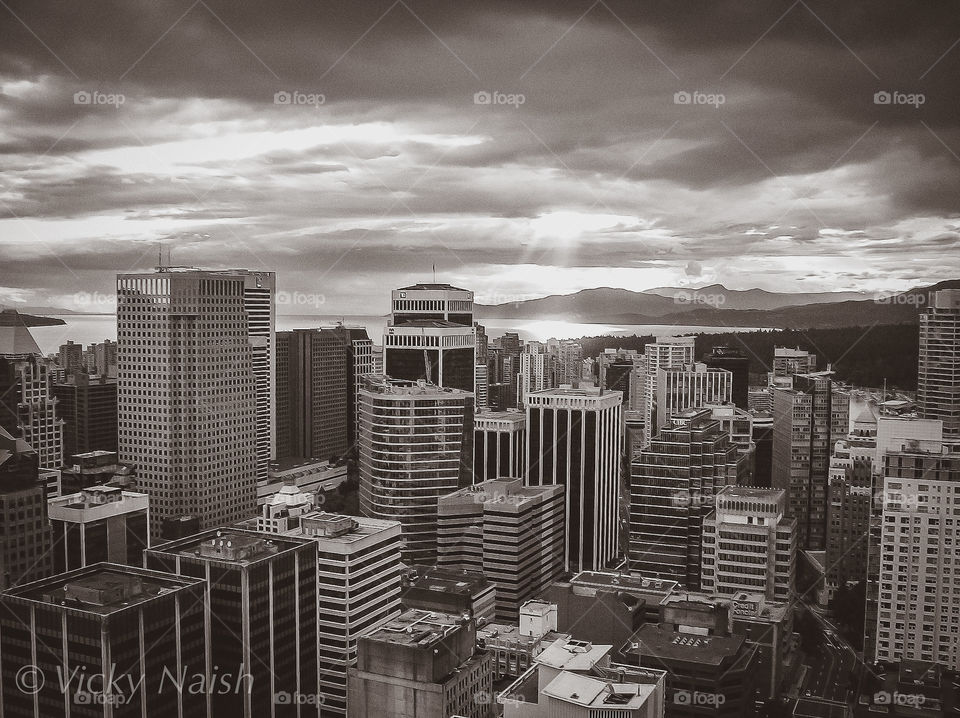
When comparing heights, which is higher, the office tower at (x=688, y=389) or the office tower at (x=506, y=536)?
the office tower at (x=688, y=389)

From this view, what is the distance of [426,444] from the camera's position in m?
12.8

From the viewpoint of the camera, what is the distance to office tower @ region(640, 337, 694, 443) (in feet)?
52.0

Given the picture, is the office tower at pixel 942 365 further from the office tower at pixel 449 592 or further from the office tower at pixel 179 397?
the office tower at pixel 179 397

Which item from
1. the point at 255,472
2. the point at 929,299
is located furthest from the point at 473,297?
the point at 929,299

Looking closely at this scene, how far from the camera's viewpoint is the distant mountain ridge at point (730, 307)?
9789mm

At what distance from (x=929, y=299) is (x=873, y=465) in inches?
89.6

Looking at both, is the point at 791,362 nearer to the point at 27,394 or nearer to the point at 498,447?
the point at 498,447

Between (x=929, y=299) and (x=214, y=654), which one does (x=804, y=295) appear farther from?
(x=214, y=654)

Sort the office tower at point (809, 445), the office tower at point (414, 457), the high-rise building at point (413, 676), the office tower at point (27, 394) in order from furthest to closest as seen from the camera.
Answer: the office tower at point (809, 445), the office tower at point (414, 457), the office tower at point (27, 394), the high-rise building at point (413, 676)

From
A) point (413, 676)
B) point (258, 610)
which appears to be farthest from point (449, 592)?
point (258, 610)

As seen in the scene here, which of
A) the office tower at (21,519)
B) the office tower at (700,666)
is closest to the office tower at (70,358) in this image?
the office tower at (21,519)

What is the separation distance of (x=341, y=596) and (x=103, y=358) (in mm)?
6210

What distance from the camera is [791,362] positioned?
13.0 m

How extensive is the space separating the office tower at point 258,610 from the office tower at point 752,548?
4992 mm
